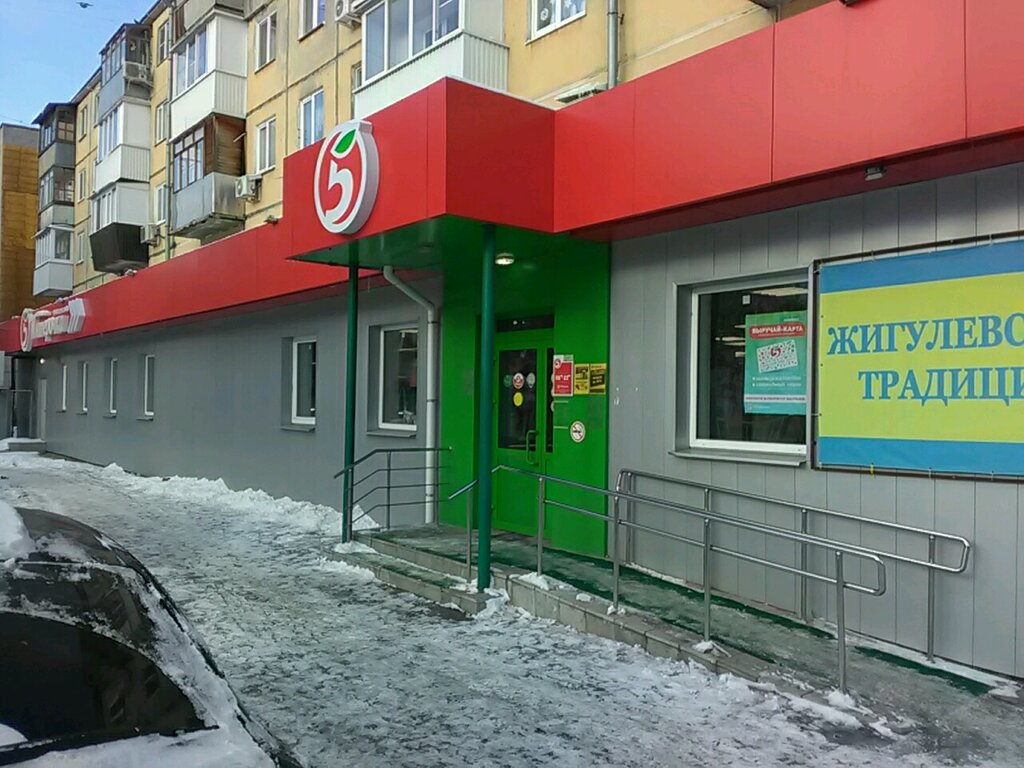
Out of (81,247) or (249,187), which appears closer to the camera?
(249,187)

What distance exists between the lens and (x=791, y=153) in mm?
4953

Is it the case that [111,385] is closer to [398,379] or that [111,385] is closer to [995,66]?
[398,379]

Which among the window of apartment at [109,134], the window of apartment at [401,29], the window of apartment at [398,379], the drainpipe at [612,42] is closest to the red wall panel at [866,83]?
the drainpipe at [612,42]

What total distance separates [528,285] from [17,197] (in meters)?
35.0

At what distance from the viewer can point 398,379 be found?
10195 millimetres

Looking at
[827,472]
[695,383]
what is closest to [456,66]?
[695,383]

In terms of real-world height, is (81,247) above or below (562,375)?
above

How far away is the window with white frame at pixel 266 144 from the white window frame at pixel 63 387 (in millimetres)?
12381

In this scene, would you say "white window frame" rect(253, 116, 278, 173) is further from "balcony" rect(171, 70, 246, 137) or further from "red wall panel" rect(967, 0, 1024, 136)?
"red wall panel" rect(967, 0, 1024, 136)

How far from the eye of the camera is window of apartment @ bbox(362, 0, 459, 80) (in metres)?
9.41

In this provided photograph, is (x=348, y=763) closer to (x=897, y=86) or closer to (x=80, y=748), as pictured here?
(x=80, y=748)

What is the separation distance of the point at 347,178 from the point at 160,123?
54.8ft

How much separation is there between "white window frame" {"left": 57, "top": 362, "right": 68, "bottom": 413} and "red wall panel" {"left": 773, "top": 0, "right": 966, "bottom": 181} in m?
23.9

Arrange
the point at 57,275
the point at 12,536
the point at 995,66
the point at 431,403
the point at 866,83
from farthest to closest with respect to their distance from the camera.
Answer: the point at 57,275, the point at 431,403, the point at 866,83, the point at 995,66, the point at 12,536
